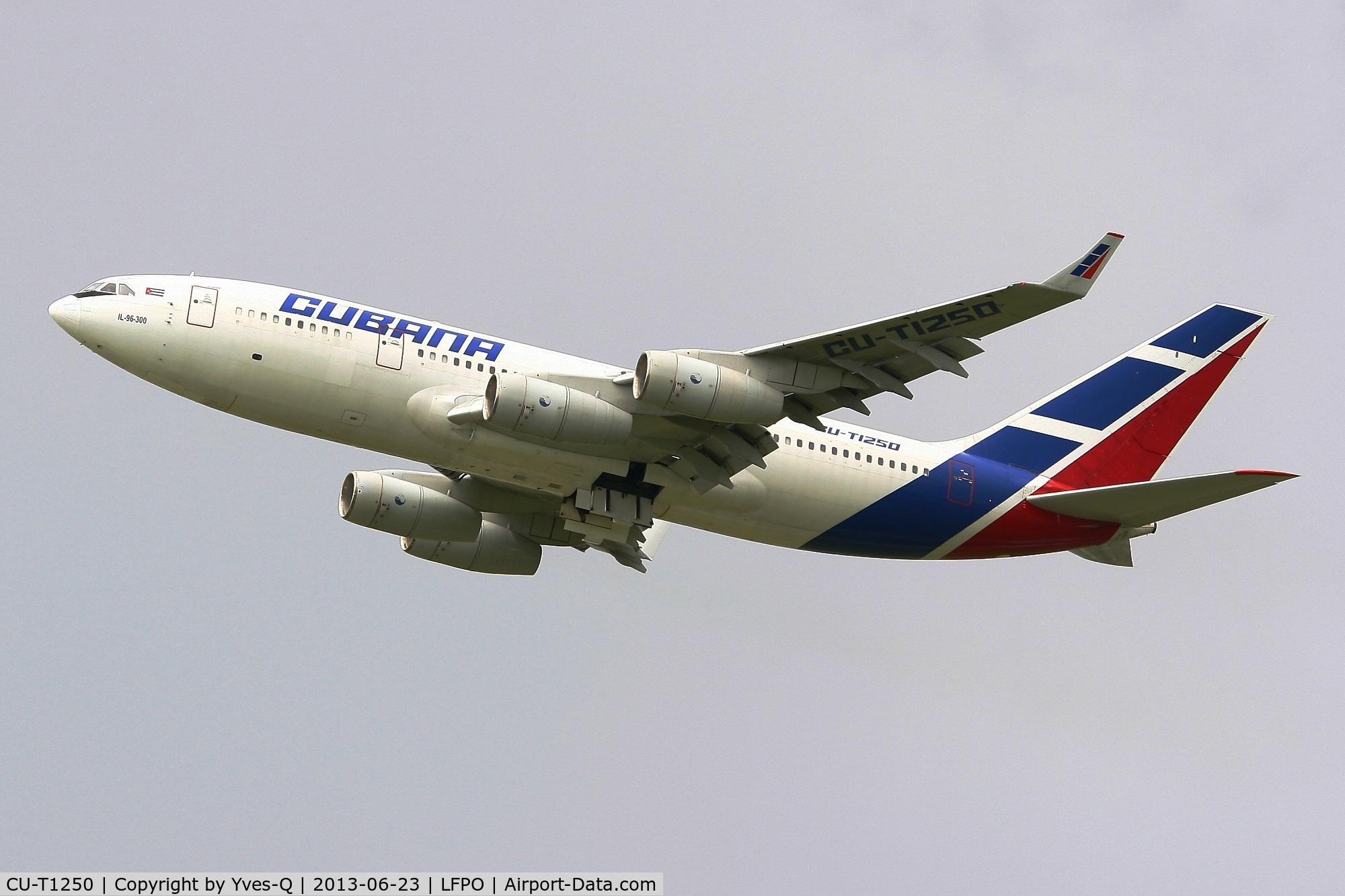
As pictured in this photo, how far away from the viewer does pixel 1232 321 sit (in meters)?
40.8

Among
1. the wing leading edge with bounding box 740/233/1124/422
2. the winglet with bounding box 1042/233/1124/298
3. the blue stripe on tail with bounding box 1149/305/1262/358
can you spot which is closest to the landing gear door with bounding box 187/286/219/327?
the wing leading edge with bounding box 740/233/1124/422

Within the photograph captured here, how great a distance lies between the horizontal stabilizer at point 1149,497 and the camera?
3391 centimetres

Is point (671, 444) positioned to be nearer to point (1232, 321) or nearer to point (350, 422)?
point (350, 422)

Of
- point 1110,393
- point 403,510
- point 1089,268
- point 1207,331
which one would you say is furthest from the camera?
point 1207,331

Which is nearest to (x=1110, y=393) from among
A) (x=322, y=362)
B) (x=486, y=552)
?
(x=486, y=552)

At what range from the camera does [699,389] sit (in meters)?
31.1

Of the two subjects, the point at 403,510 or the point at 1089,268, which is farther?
the point at 403,510

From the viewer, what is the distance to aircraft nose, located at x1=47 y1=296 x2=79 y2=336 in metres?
32.1

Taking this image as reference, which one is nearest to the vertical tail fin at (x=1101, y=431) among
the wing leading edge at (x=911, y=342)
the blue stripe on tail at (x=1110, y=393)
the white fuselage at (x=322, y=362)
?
the blue stripe on tail at (x=1110, y=393)

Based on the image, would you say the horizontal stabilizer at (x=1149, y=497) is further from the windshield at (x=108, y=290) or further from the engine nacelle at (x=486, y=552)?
the windshield at (x=108, y=290)

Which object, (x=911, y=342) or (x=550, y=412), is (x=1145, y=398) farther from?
(x=550, y=412)

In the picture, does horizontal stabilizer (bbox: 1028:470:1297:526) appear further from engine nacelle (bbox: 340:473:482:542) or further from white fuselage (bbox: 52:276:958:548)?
engine nacelle (bbox: 340:473:482:542)

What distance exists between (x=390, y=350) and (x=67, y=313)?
6.77 metres

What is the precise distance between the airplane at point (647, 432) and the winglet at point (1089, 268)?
0.04m
